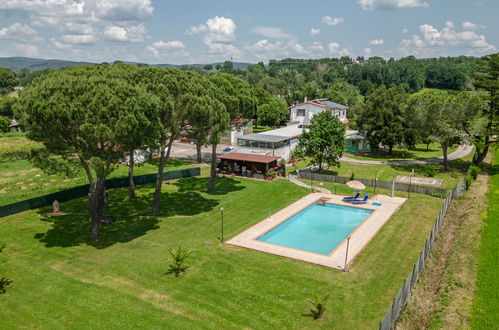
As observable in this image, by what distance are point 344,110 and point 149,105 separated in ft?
222

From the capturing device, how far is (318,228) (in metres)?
29.6

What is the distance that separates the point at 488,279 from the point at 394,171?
A: 2798 centimetres

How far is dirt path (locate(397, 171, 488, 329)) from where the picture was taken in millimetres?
15773

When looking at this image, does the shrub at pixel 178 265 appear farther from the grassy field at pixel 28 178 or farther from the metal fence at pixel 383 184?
the metal fence at pixel 383 184

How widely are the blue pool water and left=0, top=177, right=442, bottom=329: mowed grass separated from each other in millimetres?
2703

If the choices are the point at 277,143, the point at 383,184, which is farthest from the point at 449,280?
the point at 277,143

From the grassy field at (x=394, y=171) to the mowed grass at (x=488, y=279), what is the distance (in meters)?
12.5

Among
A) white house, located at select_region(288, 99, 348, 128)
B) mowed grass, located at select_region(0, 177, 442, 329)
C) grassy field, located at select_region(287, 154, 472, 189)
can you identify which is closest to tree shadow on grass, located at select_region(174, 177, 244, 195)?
mowed grass, located at select_region(0, 177, 442, 329)

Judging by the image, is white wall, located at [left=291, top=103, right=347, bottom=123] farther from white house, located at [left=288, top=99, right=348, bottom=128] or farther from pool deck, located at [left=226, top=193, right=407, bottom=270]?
pool deck, located at [left=226, top=193, right=407, bottom=270]

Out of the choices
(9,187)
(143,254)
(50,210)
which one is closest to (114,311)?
(143,254)

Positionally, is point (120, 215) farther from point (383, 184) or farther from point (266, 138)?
point (383, 184)

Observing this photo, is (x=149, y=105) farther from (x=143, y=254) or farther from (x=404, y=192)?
(x=404, y=192)

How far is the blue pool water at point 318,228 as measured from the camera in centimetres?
2584

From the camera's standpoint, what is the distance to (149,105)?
22.2 metres
